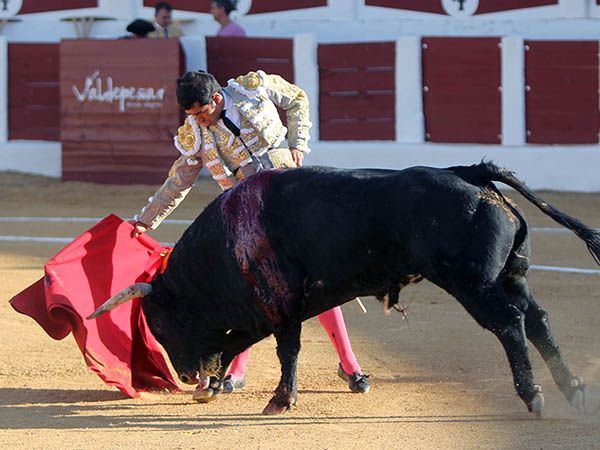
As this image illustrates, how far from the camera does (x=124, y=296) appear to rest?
3445mm

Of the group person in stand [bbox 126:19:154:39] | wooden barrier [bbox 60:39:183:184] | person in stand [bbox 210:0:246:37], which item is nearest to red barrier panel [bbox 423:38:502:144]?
person in stand [bbox 210:0:246:37]

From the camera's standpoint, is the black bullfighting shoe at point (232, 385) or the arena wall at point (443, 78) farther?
the arena wall at point (443, 78)

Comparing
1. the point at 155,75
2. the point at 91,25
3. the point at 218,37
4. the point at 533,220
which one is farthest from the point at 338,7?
the point at 533,220

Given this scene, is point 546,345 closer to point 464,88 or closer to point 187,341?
point 187,341

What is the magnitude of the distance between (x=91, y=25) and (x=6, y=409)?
8.17m

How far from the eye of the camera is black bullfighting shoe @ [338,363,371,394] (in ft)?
11.8

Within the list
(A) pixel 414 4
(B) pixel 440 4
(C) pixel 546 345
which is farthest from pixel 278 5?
(C) pixel 546 345

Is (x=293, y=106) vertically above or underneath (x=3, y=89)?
underneath

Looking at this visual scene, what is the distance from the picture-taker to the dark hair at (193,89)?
3383mm

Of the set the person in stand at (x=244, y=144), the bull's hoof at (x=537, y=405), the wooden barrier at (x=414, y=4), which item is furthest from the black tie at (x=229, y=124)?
the wooden barrier at (x=414, y=4)

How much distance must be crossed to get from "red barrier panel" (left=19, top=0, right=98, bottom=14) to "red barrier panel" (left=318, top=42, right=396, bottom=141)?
2921 millimetres

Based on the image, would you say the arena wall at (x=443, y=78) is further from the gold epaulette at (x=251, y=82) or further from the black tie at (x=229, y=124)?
the black tie at (x=229, y=124)

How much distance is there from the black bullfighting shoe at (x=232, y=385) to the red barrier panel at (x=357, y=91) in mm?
6462

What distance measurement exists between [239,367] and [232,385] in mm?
89
